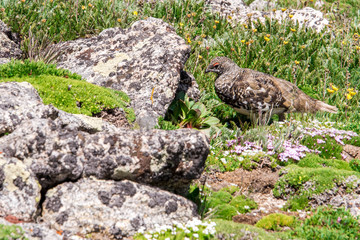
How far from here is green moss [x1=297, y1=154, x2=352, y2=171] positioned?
27.8 ft

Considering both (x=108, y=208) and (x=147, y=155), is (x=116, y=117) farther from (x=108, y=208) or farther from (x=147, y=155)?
(x=108, y=208)

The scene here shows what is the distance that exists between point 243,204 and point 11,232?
3.89 meters

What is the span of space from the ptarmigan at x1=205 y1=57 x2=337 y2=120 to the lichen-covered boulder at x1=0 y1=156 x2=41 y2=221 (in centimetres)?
628

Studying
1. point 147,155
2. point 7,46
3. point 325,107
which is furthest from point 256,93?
point 7,46

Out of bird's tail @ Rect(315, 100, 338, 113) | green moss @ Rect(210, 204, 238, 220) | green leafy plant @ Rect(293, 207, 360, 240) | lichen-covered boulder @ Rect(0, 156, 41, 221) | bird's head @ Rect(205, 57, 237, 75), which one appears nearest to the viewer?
lichen-covered boulder @ Rect(0, 156, 41, 221)

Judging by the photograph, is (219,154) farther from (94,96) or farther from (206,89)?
(206,89)

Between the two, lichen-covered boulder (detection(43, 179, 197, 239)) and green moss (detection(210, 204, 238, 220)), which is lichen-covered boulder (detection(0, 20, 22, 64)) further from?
green moss (detection(210, 204, 238, 220))

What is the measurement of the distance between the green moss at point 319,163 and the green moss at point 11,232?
237 inches

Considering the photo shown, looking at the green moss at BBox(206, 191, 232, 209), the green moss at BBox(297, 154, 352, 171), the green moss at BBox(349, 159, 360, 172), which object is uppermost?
the green moss at BBox(206, 191, 232, 209)

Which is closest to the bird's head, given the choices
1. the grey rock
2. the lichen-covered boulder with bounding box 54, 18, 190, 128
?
the lichen-covered boulder with bounding box 54, 18, 190, 128

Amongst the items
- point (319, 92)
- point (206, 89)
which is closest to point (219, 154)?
point (206, 89)

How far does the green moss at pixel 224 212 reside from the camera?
626cm

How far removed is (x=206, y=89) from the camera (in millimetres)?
11875

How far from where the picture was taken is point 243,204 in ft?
22.4
